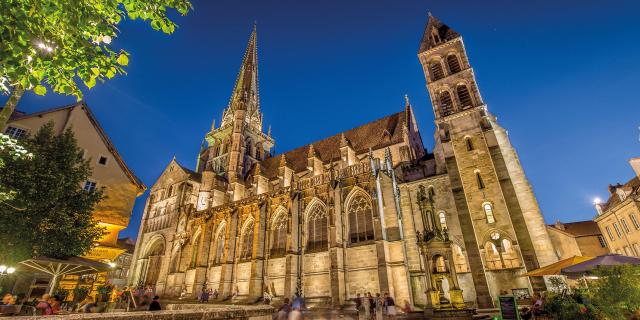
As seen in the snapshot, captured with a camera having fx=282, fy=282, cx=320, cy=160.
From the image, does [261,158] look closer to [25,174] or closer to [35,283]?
[35,283]

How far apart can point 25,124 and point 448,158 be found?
29.0m

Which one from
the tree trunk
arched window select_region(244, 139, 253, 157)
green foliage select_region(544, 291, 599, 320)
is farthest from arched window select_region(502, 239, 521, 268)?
arched window select_region(244, 139, 253, 157)

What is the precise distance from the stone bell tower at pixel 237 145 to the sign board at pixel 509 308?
88.8 feet

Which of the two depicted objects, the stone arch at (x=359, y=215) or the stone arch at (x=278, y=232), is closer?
the stone arch at (x=359, y=215)

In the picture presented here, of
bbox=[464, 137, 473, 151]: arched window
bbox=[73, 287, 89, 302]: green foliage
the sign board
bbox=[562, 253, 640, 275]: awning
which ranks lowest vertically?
the sign board

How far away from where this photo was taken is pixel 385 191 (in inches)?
774

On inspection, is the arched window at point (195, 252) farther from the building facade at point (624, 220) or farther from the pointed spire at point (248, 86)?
the building facade at point (624, 220)

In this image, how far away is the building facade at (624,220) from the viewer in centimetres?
2388

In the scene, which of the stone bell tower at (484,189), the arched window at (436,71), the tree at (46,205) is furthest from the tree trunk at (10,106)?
the arched window at (436,71)

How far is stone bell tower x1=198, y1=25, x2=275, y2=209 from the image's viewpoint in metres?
32.5

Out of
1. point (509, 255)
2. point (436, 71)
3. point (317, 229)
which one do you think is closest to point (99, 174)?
point (317, 229)

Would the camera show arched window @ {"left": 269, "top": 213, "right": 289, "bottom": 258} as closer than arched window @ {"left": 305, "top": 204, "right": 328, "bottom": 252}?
No

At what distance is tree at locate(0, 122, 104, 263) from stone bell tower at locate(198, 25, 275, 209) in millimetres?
17883

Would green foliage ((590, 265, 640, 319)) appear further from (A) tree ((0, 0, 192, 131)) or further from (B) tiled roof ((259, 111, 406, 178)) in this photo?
(B) tiled roof ((259, 111, 406, 178))
